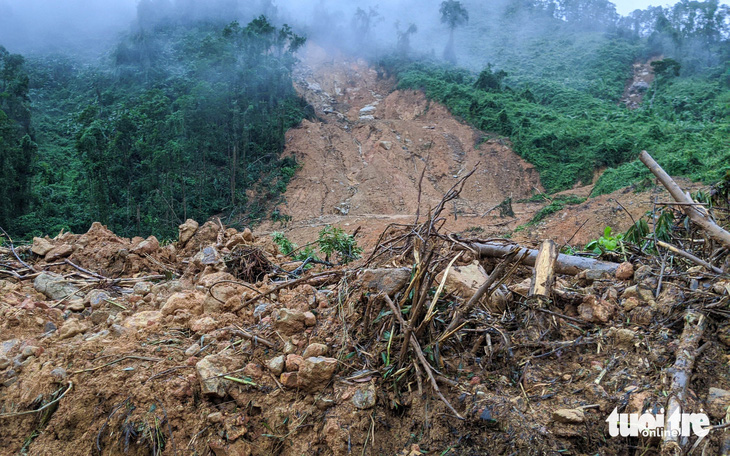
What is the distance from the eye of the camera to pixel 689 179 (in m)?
12.6

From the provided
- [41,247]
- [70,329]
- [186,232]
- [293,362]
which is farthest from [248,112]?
[293,362]

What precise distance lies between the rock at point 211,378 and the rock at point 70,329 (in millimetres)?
1121

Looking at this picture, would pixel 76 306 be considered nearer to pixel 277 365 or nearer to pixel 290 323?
pixel 290 323

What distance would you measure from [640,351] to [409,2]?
62.0 metres

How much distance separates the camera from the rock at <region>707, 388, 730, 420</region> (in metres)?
1.59

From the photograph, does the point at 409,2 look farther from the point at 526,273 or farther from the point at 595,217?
the point at 526,273

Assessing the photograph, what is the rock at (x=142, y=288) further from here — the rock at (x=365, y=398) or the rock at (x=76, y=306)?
the rock at (x=365, y=398)

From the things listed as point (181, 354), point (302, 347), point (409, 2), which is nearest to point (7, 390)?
point (181, 354)

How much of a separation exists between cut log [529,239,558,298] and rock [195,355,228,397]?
5.41 feet

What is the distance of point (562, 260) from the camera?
3.33 metres

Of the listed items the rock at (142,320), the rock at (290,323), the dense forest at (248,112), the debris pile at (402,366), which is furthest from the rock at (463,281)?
the dense forest at (248,112)

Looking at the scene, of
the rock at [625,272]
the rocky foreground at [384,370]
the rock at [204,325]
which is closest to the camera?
the rocky foreground at [384,370]

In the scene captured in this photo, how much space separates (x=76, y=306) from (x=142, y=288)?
1.66 feet

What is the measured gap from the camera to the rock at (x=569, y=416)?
66.6 inches
